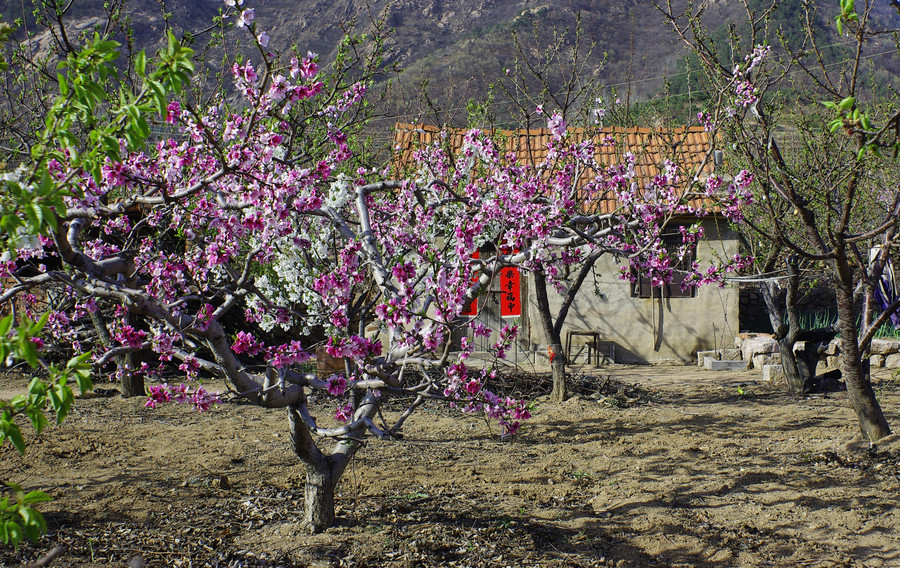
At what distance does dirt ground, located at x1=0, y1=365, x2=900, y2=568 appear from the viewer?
3793 mm

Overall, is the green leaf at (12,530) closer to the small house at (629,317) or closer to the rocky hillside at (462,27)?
the small house at (629,317)

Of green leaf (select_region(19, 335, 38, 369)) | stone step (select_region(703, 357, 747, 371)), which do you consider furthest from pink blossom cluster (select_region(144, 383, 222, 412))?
stone step (select_region(703, 357, 747, 371))

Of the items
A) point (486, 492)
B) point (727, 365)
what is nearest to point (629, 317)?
point (727, 365)

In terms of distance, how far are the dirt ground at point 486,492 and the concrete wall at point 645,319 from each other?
17.7 feet

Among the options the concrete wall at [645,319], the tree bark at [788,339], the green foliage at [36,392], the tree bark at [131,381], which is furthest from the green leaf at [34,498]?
the concrete wall at [645,319]

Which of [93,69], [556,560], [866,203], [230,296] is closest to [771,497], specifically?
[556,560]

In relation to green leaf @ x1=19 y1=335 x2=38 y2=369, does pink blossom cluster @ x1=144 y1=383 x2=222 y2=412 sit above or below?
below

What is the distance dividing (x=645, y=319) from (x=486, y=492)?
340 inches

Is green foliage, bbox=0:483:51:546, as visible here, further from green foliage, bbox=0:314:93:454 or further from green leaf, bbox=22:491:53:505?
green foliage, bbox=0:314:93:454

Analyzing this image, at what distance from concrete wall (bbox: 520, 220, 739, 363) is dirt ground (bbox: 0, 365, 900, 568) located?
5.40 metres

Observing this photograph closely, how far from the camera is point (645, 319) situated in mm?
12750

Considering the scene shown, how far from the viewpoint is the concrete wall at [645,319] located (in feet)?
41.2

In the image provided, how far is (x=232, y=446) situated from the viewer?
233 inches

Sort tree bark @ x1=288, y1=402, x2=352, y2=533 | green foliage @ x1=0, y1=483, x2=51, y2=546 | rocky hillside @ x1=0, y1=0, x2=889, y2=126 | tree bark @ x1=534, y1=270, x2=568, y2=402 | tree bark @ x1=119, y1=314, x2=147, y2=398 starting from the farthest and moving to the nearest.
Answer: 1. rocky hillside @ x1=0, y1=0, x2=889, y2=126
2. tree bark @ x1=534, y1=270, x2=568, y2=402
3. tree bark @ x1=119, y1=314, x2=147, y2=398
4. tree bark @ x1=288, y1=402, x2=352, y2=533
5. green foliage @ x1=0, y1=483, x2=51, y2=546
